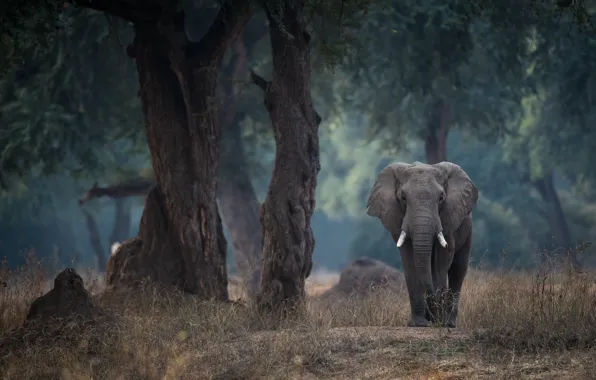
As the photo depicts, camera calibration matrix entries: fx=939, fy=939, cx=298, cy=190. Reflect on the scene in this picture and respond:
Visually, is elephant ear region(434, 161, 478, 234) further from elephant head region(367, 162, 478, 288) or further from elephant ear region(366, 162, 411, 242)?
elephant ear region(366, 162, 411, 242)

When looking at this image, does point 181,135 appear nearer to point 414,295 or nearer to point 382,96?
point 414,295

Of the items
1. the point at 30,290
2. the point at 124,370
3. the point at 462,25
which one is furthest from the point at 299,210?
the point at 462,25

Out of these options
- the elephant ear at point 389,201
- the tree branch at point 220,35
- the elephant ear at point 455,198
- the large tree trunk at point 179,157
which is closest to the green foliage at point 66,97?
the large tree trunk at point 179,157

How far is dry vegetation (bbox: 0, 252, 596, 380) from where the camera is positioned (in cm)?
911

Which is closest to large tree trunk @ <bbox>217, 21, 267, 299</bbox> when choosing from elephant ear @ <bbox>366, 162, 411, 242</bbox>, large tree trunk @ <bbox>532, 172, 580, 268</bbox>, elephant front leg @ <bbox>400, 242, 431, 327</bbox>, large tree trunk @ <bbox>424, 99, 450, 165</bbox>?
large tree trunk @ <bbox>424, 99, 450, 165</bbox>

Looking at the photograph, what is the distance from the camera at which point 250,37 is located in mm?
26219

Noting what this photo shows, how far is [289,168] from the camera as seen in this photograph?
1446 cm

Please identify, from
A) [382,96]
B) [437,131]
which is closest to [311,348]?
[382,96]

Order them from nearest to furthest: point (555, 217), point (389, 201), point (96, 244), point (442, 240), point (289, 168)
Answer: point (442, 240), point (389, 201), point (289, 168), point (555, 217), point (96, 244)

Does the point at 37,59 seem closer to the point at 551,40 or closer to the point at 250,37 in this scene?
the point at 250,37

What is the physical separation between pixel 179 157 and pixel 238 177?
12120 mm

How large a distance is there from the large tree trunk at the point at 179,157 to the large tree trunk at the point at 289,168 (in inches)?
39.6

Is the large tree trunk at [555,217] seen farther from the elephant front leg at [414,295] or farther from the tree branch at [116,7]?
the tree branch at [116,7]

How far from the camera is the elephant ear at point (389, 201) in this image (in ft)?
45.0
